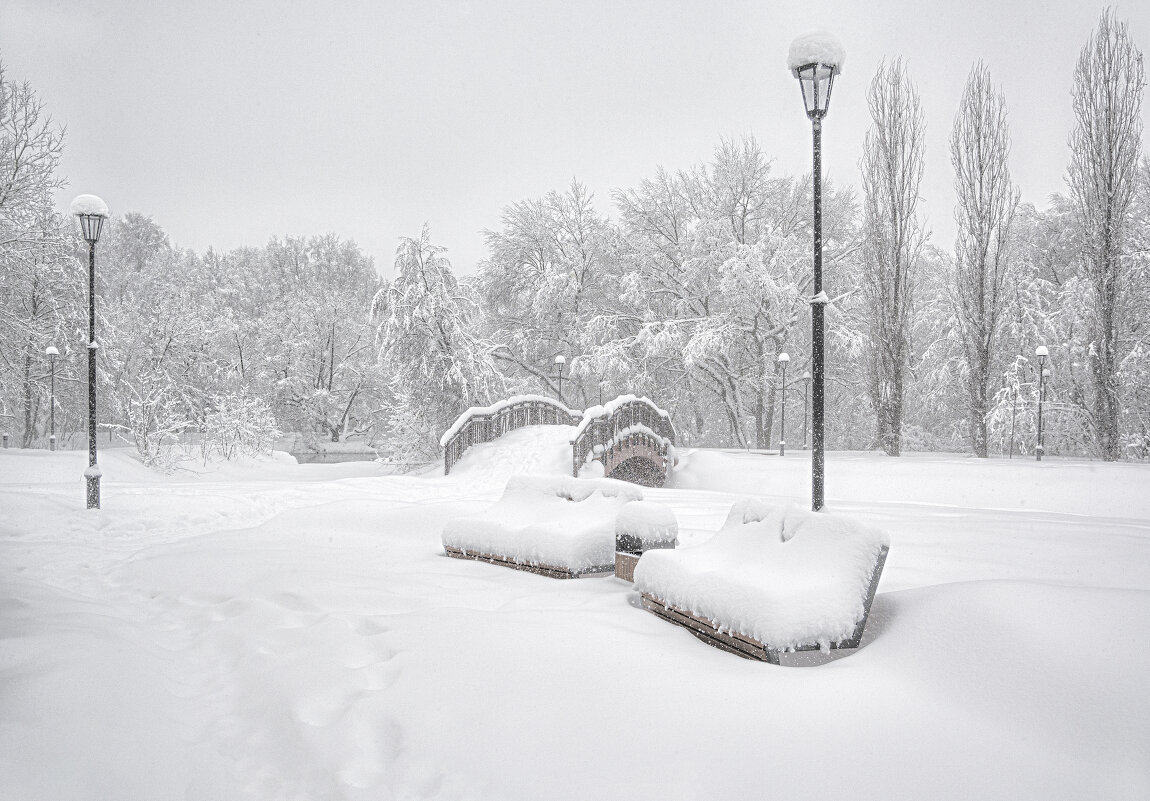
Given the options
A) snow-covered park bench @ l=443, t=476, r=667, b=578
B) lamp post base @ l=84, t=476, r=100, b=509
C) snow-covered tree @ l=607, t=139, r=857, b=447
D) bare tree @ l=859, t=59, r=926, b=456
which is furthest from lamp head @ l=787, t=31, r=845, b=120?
snow-covered tree @ l=607, t=139, r=857, b=447

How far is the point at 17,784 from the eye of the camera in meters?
2.39

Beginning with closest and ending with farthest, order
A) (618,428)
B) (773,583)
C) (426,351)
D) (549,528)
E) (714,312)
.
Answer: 1. (773,583)
2. (549,528)
3. (618,428)
4. (426,351)
5. (714,312)

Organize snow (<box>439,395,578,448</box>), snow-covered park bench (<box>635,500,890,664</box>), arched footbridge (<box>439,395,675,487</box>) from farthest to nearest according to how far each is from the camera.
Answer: snow (<box>439,395,578,448</box>) → arched footbridge (<box>439,395,675,487</box>) → snow-covered park bench (<box>635,500,890,664</box>)

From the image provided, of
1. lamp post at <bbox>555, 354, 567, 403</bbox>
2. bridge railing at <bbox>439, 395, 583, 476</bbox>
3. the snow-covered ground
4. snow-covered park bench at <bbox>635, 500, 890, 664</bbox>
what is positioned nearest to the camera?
the snow-covered ground

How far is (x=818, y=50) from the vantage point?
588 cm

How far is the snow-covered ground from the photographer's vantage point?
8.47 ft

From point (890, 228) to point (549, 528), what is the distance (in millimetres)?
18510

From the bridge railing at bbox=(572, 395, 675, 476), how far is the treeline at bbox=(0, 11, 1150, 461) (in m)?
5.28

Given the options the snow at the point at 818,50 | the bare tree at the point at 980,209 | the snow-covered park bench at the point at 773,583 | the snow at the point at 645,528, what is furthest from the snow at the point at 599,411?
the snow-covered park bench at the point at 773,583

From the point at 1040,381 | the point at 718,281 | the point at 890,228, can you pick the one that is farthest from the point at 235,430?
the point at 1040,381

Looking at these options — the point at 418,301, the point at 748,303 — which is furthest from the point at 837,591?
the point at 748,303

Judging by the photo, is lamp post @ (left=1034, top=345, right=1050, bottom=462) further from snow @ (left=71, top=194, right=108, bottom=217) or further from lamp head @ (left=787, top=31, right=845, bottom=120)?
snow @ (left=71, top=194, right=108, bottom=217)

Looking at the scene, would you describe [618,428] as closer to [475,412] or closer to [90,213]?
[475,412]

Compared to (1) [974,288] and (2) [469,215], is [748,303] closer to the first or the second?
(1) [974,288]
